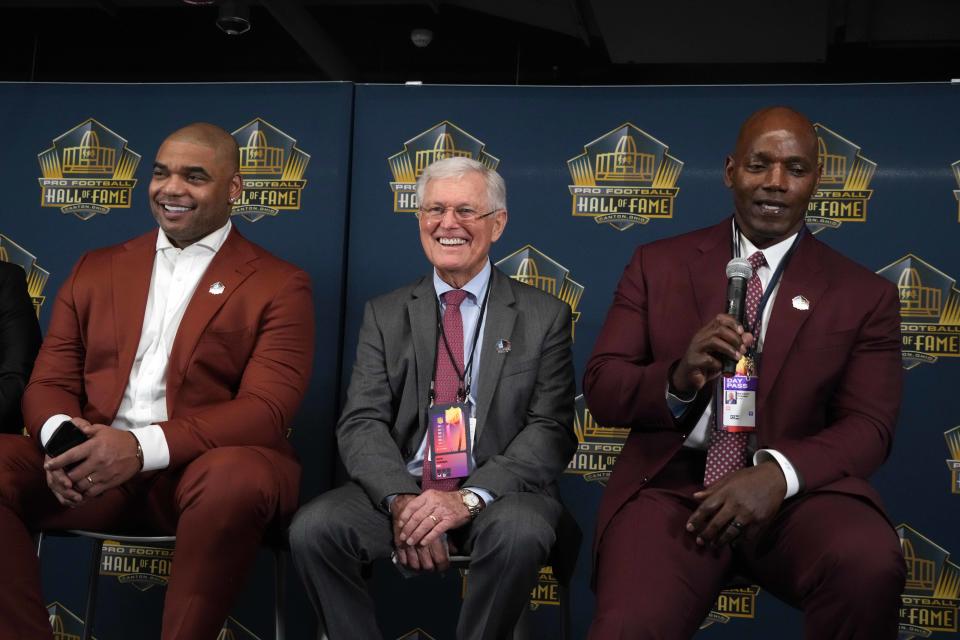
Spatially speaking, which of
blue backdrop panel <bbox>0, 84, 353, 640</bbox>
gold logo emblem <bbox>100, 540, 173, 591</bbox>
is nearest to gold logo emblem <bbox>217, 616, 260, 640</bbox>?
blue backdrop panel <bbox>0, 84, 353, 640</bbox>

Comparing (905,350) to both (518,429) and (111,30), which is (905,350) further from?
(111,30)

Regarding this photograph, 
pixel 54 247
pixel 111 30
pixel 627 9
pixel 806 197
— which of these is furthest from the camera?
pixel 111 30

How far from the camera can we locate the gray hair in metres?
3.09

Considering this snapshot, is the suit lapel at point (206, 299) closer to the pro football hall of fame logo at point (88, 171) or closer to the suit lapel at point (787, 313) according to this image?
the pro football hall of fame logo at point (88, 171)

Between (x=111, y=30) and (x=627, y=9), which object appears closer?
(x=627, y=9)

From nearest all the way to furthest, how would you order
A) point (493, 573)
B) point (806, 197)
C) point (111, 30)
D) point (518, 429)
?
point (493, 573)
point (806, 197)
point (518, 429)
point (111, 30)

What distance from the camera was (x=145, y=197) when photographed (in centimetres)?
399

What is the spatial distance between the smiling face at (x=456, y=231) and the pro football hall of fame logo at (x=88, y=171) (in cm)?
148

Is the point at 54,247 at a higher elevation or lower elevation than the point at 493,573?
higher

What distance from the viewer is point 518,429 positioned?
9.59 ft

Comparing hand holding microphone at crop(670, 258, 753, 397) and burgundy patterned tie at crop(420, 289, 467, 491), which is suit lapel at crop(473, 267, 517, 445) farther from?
hand holding microphone at crop(670, 258, 753, 397)

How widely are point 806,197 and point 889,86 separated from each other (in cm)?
124

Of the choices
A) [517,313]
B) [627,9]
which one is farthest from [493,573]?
[627,9]

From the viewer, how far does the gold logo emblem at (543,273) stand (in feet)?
12.3
